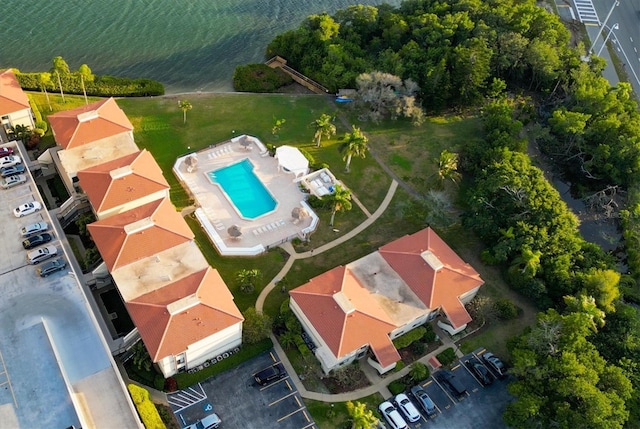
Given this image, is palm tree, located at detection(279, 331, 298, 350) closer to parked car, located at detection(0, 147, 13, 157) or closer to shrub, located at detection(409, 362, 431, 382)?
shrub, located at detection(409, 362, 431, 382)

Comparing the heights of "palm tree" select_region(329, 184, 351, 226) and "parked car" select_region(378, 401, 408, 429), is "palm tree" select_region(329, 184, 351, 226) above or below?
above

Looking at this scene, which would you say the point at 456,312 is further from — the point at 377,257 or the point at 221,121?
the point at 221,121

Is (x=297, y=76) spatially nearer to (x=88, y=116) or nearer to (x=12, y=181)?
(x=88, y=116)

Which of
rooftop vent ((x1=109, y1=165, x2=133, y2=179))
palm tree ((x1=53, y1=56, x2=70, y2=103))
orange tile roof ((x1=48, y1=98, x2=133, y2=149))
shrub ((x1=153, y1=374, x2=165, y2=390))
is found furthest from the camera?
palm tree ((x1=53, y1=56, x2=70, y2=103))

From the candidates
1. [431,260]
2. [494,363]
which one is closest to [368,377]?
[494,363]

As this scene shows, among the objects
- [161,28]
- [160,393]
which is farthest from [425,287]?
[161,28]

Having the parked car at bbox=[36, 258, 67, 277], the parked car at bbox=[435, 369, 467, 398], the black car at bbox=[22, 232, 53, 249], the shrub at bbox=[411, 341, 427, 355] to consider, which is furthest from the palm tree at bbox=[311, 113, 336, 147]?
the parked car at bbox=[36, 258, 67, 277]

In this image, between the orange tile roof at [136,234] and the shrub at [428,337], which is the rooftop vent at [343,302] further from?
the orange tile roof at [136,234]
